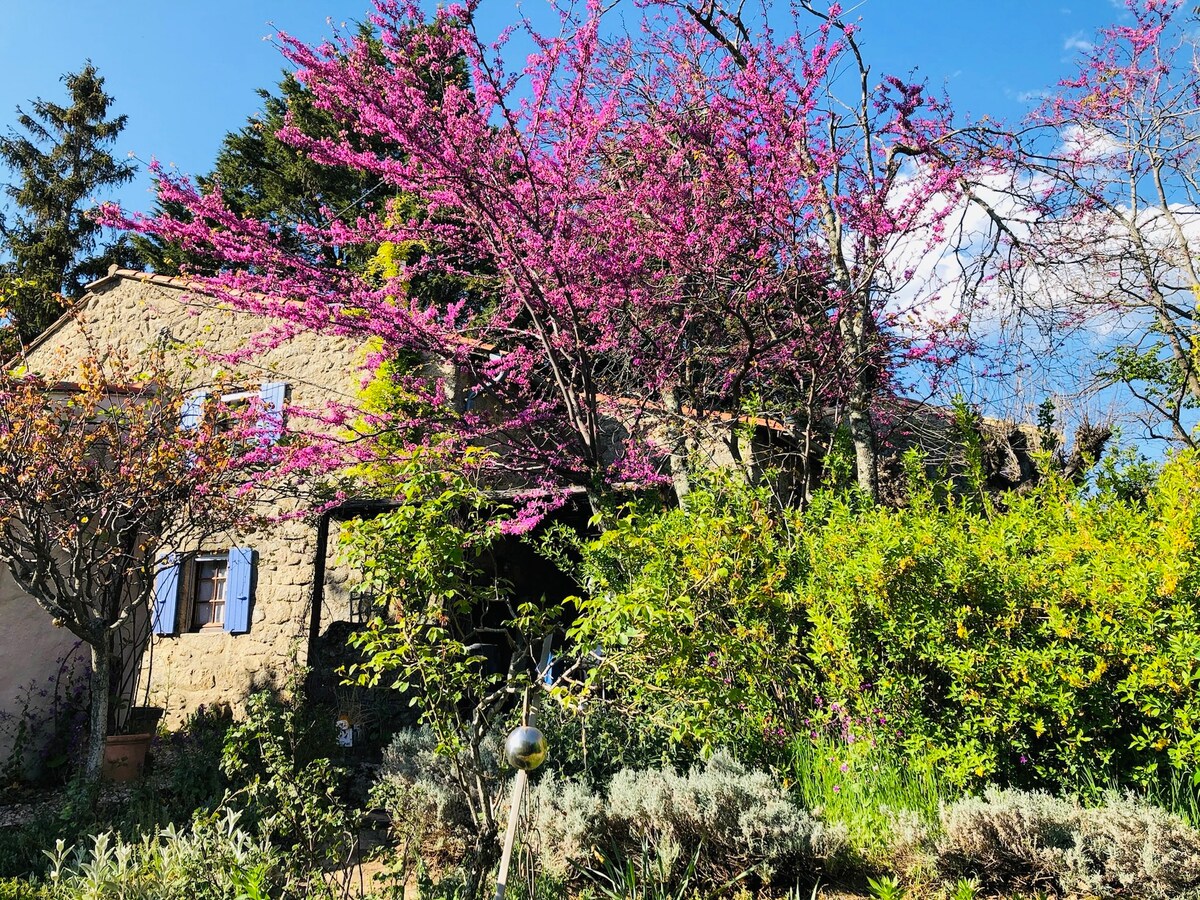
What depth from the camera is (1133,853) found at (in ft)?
9.09

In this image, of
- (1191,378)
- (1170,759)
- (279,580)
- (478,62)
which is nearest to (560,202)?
(478,62)

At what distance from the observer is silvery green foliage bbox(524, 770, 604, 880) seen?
3.59 m

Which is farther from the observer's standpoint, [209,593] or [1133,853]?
[209,593]

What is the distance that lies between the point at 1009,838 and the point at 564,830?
1963 mm

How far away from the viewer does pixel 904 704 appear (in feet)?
11.8

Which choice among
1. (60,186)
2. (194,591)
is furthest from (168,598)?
(60,186)

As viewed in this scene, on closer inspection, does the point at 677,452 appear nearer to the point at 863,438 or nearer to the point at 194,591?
the point at 863,438

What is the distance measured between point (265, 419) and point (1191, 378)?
37.9 ft

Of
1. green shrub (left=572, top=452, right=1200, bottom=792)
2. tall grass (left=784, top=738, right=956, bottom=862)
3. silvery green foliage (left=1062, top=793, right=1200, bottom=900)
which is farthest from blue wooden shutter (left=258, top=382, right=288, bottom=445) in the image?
silvery green foliage (left=1062, top=793, right=1200, bottom=900)

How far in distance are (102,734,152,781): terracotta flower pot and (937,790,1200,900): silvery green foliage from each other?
7.18 metres

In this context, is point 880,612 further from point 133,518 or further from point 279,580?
point 279,580

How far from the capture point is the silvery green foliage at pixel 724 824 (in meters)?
3.30

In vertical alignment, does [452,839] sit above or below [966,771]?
below

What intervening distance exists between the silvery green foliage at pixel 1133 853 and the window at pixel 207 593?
9087 millimetres
